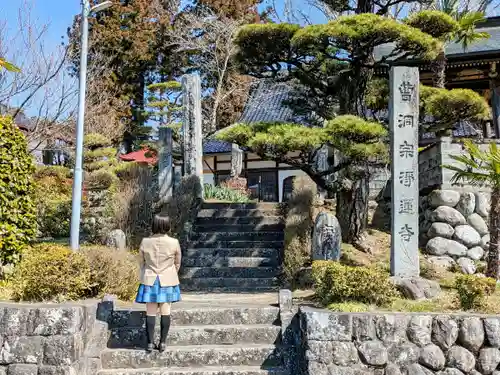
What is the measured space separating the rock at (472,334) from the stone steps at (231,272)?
4150mm

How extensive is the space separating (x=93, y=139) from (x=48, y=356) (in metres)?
12.0

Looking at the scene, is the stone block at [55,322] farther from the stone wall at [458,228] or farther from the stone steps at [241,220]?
the stone wall at [458,228]

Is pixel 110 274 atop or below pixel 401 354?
atop

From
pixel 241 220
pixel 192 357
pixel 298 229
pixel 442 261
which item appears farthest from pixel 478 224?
pixel 192 357

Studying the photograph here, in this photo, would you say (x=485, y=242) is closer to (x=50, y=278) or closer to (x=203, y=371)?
(x=203, y=371)

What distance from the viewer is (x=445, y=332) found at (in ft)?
17.6

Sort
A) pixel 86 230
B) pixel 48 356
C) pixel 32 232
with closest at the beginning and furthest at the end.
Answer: pixel 48 356 → pixel 32 232 → pixel 86 230

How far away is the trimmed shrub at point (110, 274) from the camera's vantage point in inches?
256

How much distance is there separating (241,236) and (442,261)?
13.6 ft

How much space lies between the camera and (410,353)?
5320 mm

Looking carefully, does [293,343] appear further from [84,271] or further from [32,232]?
[32,232]

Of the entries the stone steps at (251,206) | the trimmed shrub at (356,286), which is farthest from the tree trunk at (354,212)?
the trimmed shrub at (356,286)

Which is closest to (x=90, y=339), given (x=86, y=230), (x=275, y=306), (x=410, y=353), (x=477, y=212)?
(x=275, y=306)

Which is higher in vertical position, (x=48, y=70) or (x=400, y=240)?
(x=48, y=70)
